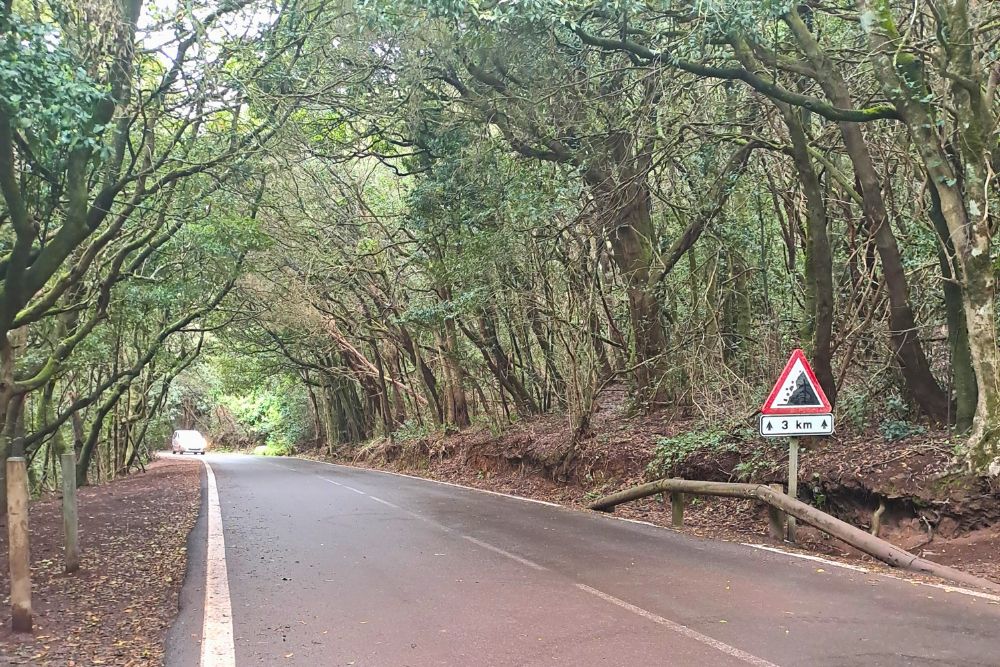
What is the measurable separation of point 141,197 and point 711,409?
10067 mm

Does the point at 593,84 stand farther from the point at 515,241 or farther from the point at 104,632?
the point at 104,632

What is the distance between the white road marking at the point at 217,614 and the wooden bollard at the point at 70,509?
1360 mm

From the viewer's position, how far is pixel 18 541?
224 inches

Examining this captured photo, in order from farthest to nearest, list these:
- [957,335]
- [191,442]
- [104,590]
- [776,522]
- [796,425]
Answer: [191,442] → [957,335] → [776,522] → [796,425] → [104,590]

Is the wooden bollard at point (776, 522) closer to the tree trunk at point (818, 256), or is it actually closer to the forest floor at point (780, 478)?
the forest floor at point (780, 478)

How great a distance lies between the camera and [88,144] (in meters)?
7.78

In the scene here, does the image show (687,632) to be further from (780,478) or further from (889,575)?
(780,478)

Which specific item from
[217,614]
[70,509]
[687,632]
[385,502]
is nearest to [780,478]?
[687,632]

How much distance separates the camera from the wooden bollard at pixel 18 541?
5586 mm

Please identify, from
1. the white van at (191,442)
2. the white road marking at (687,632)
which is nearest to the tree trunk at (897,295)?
the white road marking at (687,632)

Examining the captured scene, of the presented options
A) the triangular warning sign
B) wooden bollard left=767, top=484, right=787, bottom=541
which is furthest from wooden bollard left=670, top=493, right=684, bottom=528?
the triangular warning sign

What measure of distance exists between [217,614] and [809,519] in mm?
6413

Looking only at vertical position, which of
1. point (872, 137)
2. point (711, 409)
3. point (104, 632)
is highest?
point (872, 137)

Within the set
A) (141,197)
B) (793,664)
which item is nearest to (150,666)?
(793,664)
